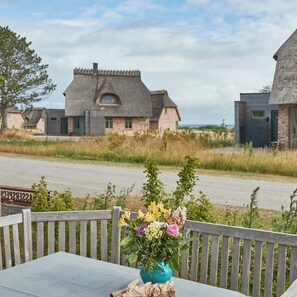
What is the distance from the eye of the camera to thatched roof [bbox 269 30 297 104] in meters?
24.1

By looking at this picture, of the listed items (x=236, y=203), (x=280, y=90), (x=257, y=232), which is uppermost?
(x=280, y=90)

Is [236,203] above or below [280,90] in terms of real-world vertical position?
below

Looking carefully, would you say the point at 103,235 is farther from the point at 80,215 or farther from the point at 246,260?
the point at 246,260

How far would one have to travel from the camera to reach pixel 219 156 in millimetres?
17531

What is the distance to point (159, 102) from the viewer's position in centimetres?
5522

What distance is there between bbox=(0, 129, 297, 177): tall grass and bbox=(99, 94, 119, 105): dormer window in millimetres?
26168

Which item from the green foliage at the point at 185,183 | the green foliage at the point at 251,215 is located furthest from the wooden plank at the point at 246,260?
the green foliage at the point at 185,183

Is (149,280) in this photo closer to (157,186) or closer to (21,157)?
(157,186)

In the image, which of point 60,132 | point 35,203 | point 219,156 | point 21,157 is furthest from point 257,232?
point 60,132

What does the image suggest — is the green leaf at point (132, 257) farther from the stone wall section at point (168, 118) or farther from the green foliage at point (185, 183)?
the stone wall section at point (168, 118)

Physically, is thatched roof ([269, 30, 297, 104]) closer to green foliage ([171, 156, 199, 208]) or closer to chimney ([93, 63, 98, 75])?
green foliage ([171, 156, 199, 208])

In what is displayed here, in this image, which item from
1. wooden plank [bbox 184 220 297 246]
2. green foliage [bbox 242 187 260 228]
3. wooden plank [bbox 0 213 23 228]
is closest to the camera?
wooden plank [bbox 184 220 297 246]

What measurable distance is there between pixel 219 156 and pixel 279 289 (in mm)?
13293

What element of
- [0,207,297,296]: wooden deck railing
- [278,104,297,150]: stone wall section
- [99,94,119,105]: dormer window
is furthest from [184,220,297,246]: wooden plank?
[99,94,119,105]: dormer window
